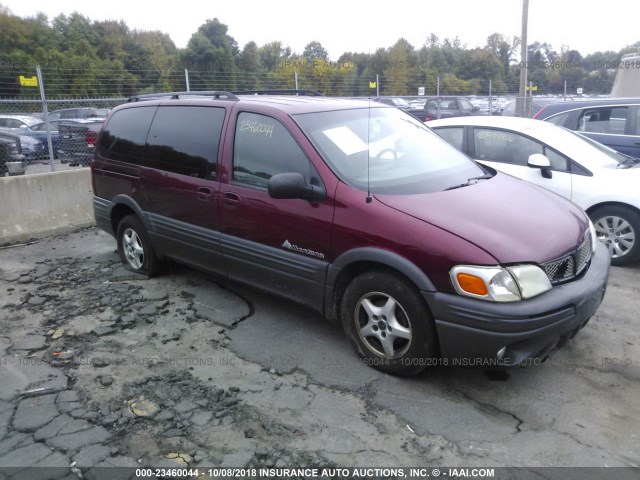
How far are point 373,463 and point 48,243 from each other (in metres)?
5.67

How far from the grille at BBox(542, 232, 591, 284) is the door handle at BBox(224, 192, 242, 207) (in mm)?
2280

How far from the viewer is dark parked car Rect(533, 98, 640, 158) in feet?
25.4

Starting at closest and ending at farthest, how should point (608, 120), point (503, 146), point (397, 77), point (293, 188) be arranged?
1. point (293, 188)
2. point (503, 146)
3. point (608, 120)
4. point (397, 77)

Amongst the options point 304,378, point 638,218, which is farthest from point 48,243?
point 638,218

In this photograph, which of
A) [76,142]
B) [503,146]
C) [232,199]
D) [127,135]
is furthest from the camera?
[76,142]

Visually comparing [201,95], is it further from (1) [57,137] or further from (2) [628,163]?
(1) [57,137]

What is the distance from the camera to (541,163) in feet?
18.7

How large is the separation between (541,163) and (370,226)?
10.1 feet

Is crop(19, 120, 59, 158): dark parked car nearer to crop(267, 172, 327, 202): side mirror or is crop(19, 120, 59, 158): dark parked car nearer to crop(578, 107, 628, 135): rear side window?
crop(267, 172, 327, 202): side mirror

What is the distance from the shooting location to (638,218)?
5523 millimetres

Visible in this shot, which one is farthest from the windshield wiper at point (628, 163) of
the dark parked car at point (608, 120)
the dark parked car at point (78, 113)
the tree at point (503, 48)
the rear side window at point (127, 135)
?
the tree at point (503, 48)

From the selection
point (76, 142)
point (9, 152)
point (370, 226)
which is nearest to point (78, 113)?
point (76, 142)

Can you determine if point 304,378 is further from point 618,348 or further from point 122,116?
point 122,116

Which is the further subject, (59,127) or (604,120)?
(59,127)
